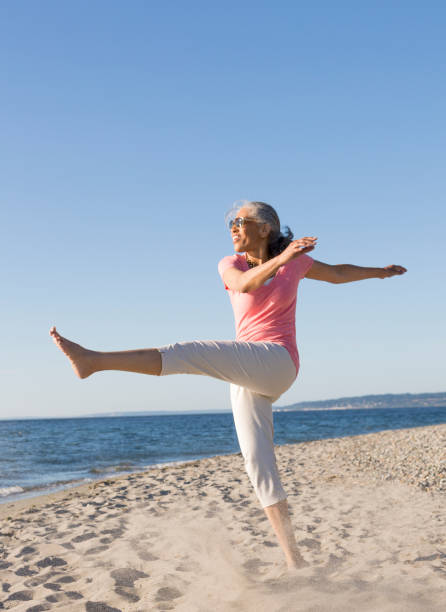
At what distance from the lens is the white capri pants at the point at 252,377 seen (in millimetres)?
2652

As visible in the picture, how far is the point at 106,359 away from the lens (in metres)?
2.54

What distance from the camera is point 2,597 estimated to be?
3357 millimetres

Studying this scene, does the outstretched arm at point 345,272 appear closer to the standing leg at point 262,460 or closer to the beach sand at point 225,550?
the standing leg at point 262,460

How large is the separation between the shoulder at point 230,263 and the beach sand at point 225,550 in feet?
6.01

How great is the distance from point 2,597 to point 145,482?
18.9 feet

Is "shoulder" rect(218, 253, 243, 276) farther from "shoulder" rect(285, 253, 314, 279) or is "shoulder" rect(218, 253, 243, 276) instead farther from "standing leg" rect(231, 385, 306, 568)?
"standing leg" rect(231, 385, 306, 568)

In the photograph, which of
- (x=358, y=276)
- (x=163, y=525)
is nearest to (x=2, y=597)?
(x=163, y=525)

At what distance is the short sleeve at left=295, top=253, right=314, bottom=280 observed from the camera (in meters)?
3.12

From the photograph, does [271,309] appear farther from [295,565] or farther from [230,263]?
[295,565]

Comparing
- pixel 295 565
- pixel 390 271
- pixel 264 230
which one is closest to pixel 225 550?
pixel 295 565

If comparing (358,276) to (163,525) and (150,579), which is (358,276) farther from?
(163,525)

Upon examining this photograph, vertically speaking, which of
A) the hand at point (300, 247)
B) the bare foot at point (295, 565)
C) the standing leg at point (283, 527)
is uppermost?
the hand at point (300, 247)

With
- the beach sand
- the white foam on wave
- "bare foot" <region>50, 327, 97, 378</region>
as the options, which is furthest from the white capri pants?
the white foam on wave

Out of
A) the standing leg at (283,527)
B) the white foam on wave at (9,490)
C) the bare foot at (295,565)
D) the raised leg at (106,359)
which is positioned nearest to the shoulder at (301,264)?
the raised leg at (106,359)
